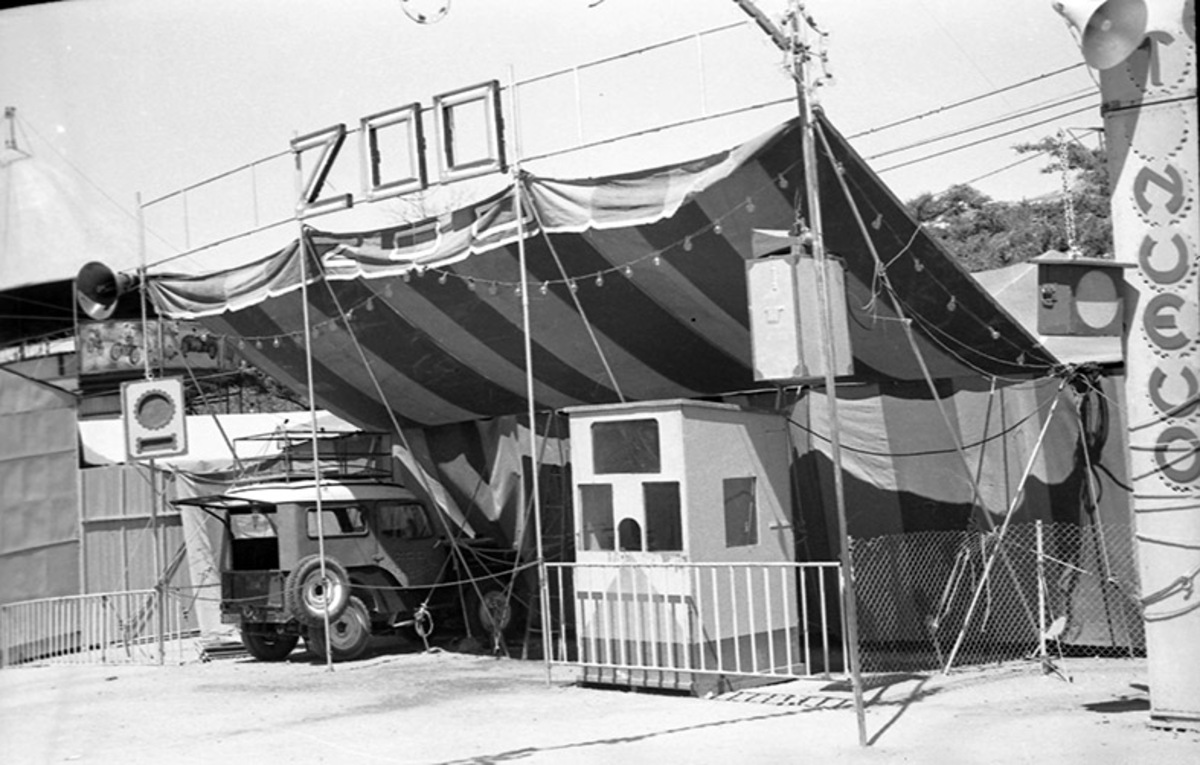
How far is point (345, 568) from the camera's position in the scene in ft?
45.3

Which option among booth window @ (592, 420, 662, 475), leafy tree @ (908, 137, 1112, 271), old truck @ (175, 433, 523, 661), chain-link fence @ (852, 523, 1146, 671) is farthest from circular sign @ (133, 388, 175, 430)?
leafy tree @ (908, 137, 1112, 271)

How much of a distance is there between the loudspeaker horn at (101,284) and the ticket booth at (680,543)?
6.12 metres

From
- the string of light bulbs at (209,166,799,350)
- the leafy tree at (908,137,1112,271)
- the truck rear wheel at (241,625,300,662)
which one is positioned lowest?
the truck rear wheel at (241,625,300,662)

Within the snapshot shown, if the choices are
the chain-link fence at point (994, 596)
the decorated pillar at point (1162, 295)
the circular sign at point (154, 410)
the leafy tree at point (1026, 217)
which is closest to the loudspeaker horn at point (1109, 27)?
the decorated pillar at point (1162, 295)

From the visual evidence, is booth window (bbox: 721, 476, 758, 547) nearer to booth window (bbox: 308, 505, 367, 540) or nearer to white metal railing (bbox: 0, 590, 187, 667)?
booth window (bbox: 308, 505, 367, 540)

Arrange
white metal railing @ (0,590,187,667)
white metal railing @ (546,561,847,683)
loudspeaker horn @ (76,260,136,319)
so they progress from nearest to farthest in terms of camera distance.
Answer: white metal railing @ (546,561,847,683) < loudspeaker horn @ (76,260,136,319) < white metal railing @ (0,590,187,667)

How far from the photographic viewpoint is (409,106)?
12039 mm

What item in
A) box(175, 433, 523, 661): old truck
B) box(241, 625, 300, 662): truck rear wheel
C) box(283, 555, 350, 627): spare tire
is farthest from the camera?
box(241, 625, 300, 662): truck rear wheel

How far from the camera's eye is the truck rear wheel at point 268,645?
1431cm

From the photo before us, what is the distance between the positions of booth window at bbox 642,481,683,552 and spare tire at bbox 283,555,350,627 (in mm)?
3957

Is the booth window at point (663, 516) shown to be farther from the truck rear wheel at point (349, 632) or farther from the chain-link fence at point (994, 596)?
the truck rear wheel at point (349, 632)

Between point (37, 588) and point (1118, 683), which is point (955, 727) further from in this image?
point (37, 588)

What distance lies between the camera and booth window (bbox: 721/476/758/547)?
10.8 m

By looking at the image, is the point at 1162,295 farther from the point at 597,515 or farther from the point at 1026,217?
the point at 1026,217
